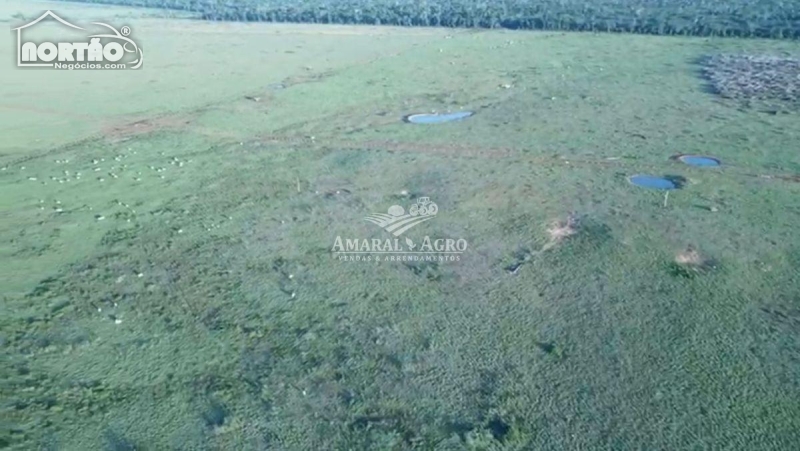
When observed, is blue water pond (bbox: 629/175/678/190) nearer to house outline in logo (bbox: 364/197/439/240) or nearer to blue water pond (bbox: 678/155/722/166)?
blue water pond (bbox: 678/155/722/166)

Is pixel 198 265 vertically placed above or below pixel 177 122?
below

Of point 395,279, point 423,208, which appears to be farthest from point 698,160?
point 395,279

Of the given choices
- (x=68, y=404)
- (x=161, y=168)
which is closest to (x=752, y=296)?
(x=68, y=404)

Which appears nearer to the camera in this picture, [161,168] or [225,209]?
[225,209]

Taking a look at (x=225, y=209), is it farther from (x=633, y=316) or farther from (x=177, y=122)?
(x=633, y=316)

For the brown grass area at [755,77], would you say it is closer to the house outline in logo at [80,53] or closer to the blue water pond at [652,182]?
the blue water pond at [652,182]

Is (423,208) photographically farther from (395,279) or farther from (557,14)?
(557,14)

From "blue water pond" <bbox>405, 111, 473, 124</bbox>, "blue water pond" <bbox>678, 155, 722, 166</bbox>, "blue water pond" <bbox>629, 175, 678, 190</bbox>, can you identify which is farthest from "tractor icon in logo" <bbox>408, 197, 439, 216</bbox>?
"blue water pond" <bbox>678, 155, 722, 166</bbox>
